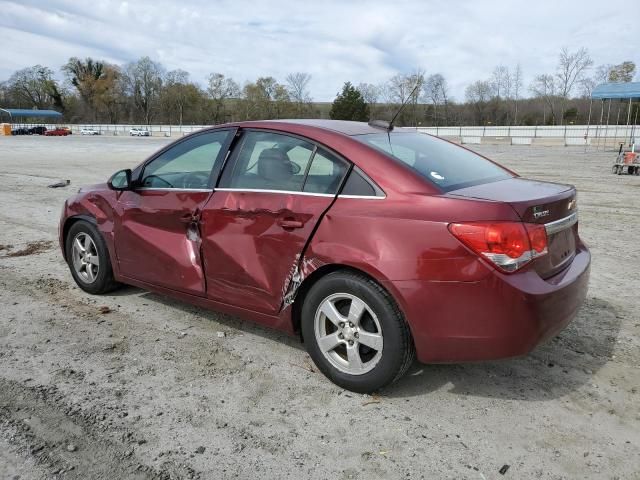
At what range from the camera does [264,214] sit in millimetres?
3447

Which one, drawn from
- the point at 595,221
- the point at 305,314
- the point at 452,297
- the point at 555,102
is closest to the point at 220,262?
the point at 305,314

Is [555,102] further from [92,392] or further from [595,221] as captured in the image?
[92,392]

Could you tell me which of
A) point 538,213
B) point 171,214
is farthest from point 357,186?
point 171,214

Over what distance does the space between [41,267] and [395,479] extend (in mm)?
4904

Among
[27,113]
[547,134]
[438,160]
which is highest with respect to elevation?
[27,113]

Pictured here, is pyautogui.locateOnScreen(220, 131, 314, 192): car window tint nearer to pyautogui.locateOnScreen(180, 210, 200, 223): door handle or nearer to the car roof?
the car roof

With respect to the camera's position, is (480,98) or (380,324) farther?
(480,98)

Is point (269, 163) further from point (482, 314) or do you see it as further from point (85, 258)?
point (85, 258)

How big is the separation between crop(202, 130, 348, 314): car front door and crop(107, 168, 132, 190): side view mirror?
1055mm

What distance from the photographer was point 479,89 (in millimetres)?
80812

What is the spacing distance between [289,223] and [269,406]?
1.10 metres

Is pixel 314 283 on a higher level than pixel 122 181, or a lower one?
lower

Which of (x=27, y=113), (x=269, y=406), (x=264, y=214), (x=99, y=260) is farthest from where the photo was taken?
(x=27, y=113)

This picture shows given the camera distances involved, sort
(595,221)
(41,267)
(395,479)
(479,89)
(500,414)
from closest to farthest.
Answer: (395,479) → (500,414) → (41,267) → (595,221) → (479,89)
